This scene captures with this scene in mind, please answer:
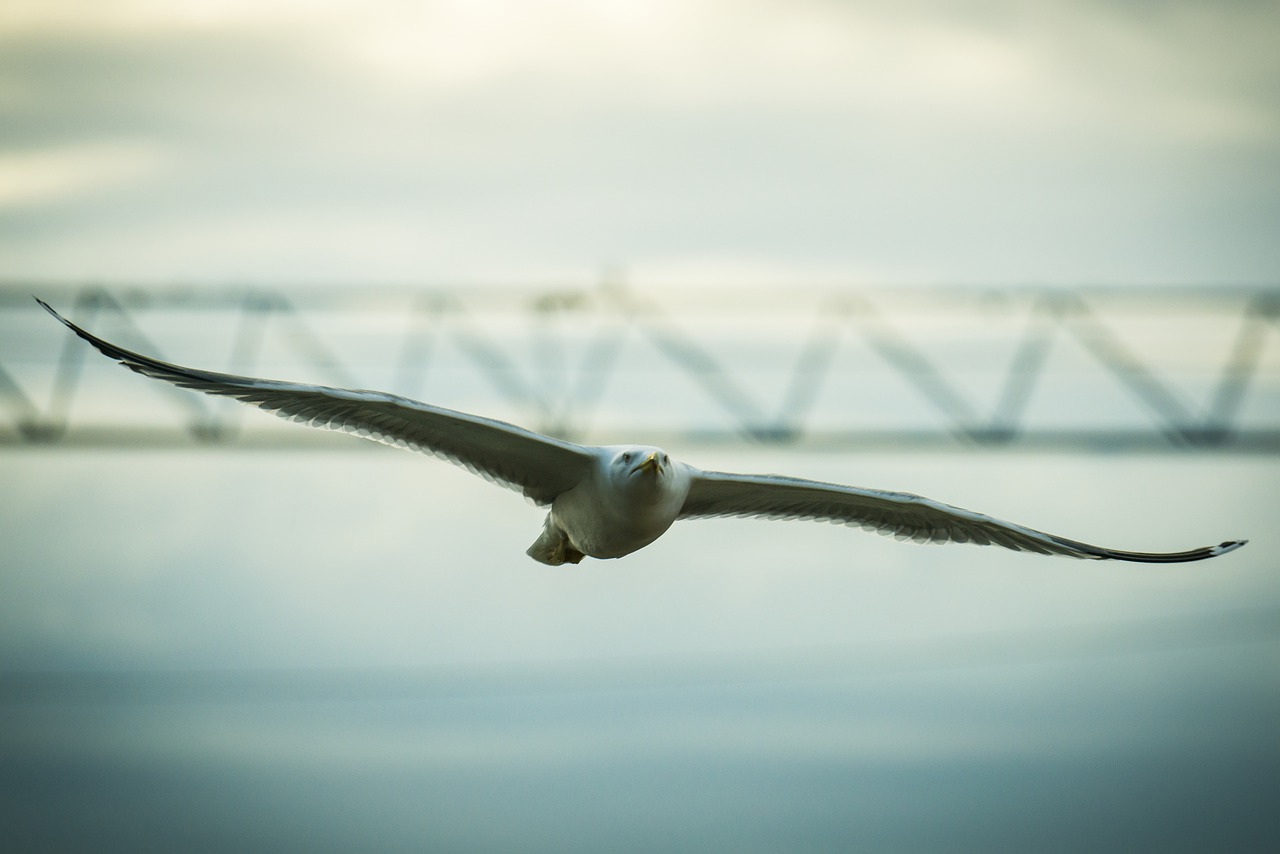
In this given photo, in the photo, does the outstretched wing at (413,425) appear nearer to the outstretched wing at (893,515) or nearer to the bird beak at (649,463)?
the bird beak at (649,463)

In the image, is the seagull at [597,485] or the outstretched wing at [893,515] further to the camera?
the outstretched wing at [893,515]

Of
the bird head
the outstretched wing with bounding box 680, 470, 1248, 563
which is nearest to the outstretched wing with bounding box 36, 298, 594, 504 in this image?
the bird head

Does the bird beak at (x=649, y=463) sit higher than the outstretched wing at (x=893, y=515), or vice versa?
the outstretched wing at (x=893, y=515)

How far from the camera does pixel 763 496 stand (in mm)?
18672

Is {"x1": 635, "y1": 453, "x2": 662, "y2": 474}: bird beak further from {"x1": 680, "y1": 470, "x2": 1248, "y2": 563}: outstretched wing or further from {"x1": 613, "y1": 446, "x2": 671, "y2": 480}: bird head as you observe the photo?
{"x1": 680, "y1": 470, "x2": 1248, "y2": 563}: outstretched wing

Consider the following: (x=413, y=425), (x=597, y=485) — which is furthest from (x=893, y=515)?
(x=413, y=425)

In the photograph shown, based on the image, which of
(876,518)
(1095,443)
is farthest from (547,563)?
(1095,443)

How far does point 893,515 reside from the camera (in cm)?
1906

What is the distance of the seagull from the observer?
54.6 ft

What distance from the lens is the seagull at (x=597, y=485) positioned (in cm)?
1664

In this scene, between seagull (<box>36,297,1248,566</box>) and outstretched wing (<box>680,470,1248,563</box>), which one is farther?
outstretched wing (<box>680,470,1248,563</box>)

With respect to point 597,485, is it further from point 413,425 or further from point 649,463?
point 413,425

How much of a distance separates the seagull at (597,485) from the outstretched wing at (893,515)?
0.04 feet

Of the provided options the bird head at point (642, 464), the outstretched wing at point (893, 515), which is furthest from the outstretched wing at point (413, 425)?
the outstretched wing at point (893, 515)
